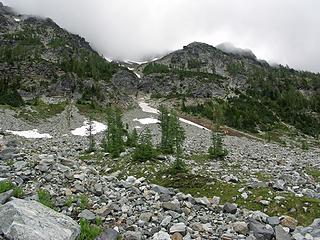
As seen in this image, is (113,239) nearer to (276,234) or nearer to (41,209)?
(41,209)

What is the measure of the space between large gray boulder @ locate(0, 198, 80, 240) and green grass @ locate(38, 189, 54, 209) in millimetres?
1487

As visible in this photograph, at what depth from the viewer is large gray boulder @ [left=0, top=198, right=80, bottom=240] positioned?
10.1 m

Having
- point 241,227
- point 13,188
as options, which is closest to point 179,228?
point 241,227

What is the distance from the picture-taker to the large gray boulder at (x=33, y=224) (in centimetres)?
1013

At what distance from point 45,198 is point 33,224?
362cm

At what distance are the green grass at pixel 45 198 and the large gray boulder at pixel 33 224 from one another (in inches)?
58.5

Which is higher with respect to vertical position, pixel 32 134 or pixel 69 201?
pixel 69 201

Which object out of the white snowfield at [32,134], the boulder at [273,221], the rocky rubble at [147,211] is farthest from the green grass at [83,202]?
the white snowfield at [32,134]

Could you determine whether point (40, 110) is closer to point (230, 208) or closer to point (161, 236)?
point (230, 208)

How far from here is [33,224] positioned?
417 inches

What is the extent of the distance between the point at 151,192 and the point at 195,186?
3241 mm

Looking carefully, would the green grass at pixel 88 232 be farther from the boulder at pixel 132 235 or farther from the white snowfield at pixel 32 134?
the white snowfield at pixel 32 134

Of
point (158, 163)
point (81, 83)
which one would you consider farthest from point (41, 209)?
point (81, 83)

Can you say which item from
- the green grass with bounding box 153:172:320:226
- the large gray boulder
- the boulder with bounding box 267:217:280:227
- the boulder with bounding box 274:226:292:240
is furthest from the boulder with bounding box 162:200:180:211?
the large gray boulder
